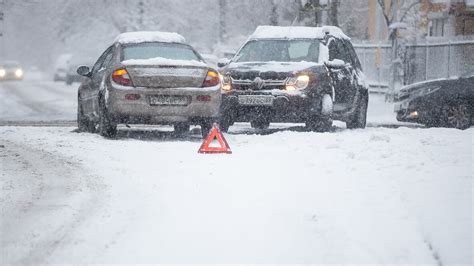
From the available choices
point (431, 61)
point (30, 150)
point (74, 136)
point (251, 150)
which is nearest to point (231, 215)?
point (251, 150)

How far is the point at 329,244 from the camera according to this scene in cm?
562

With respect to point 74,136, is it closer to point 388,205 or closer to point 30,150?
point 30,150

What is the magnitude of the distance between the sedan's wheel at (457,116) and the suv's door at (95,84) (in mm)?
6556

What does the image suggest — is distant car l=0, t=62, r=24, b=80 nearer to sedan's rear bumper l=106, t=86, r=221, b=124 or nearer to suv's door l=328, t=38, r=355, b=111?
suv's door l=328, t=38, r=355, b=111

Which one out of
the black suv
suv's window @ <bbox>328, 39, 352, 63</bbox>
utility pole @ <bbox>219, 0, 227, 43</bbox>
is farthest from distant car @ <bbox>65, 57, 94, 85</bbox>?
the black suv

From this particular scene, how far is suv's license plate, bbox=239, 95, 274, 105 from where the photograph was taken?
44.2ft

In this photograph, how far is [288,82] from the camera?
1353 cm

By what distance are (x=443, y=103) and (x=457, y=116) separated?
1.26ft

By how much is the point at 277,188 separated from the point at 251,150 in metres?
3.04

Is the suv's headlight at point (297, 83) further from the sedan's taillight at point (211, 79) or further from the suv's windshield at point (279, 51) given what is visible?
the sedan's taillight at point (211, 79)

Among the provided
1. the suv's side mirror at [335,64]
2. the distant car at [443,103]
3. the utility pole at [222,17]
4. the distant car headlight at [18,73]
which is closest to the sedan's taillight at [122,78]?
the suv's side mirror at [335,64]

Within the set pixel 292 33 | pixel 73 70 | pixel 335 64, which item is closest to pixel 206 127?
pixel 335 64

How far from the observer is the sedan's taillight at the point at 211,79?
12391 mm

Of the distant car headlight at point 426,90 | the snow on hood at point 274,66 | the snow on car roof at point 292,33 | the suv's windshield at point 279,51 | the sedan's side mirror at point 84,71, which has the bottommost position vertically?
the distant car headlight at point 426,90
